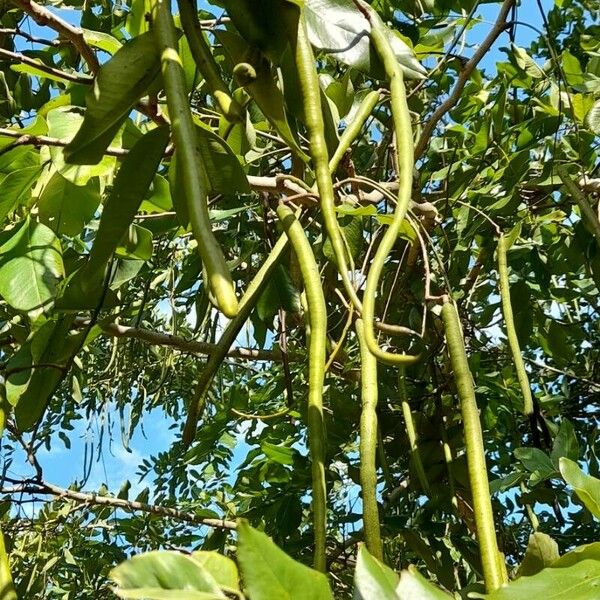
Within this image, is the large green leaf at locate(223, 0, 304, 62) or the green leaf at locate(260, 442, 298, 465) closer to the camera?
the large green leaf at locate(223, 0, 304, 62)

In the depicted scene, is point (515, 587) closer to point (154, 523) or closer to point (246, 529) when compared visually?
point (246, 529)

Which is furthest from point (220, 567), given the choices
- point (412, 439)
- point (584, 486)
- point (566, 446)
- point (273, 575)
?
point (566, 446)

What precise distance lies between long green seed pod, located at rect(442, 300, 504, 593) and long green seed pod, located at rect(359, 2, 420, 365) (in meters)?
0.09

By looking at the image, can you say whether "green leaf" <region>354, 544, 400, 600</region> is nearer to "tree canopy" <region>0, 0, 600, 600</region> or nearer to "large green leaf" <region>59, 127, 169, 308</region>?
"tree canopy" <region>0, 0, 600, 600</region>

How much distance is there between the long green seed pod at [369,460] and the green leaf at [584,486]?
140 millimetres

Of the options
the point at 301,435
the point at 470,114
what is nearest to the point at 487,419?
the point at 301,435

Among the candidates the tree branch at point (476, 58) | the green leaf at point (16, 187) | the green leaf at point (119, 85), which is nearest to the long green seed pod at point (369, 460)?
the green leaf at point (119, 85)

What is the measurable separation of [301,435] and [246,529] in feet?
5.43

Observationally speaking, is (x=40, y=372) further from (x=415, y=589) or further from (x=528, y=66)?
(x=528, y=66)

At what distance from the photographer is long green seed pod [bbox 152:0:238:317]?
402mm

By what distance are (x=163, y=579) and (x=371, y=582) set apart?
94 millimetres

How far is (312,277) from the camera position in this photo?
1.77 feet

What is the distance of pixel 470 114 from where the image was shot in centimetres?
186

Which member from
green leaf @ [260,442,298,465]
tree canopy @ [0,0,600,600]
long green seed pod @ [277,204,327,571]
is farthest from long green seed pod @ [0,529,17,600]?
green leaf @ [260,442,298,465]
